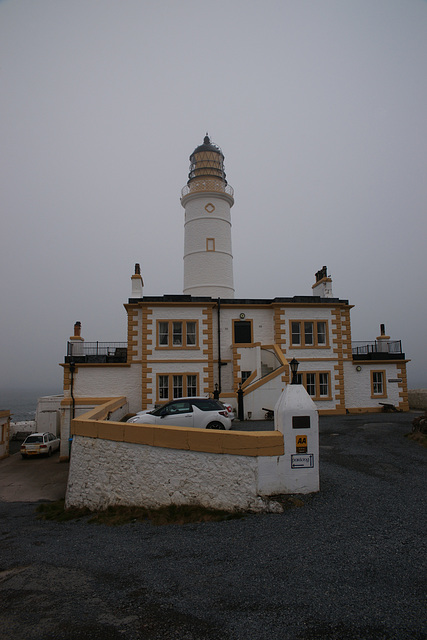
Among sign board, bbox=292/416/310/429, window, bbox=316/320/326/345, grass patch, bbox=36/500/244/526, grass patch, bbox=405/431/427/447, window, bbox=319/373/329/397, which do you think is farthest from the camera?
window, bbox=316/320/326/345

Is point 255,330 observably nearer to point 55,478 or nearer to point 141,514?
point 55,478

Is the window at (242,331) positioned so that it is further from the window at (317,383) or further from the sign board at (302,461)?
the sign board at (302,461)

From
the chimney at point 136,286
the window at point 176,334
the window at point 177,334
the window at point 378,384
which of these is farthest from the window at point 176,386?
the window at point 378,384

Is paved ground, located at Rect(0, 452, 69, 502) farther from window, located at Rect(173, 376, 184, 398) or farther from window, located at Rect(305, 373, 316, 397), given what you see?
window, located at Rect(305, 373, 316, 397)

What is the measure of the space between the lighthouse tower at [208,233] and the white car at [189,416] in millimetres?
15303

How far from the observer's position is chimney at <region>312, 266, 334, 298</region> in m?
27.6

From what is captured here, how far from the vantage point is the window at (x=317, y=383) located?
24469mm

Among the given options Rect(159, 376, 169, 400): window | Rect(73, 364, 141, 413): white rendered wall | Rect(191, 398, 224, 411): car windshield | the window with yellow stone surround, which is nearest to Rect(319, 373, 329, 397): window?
the window with yellow stone surround

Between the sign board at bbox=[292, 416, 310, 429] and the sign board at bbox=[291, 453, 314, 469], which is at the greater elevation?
the sign board at bbox=[292, 416, 310, 429]

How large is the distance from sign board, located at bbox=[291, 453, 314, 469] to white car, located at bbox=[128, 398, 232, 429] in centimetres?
508

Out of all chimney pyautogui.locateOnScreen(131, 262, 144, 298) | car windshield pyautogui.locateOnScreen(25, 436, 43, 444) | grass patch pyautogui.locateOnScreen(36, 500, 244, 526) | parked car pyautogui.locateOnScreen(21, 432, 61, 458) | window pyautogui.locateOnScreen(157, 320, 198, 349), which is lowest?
parked car pyautogui.locateOnScreen(21, 432, 61, 458)

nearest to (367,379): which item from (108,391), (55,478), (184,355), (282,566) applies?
(184,355)

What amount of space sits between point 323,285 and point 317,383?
702 centimetres

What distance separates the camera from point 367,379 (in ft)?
83.9
